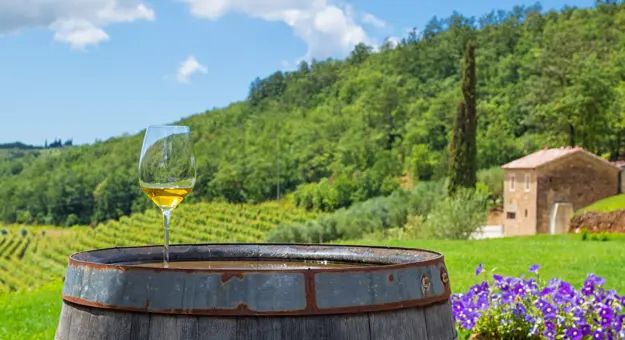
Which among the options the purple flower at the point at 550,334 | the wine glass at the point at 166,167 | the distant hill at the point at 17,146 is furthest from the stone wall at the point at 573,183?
the distant hill at the point at 17,146

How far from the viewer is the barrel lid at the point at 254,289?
1.59 metres

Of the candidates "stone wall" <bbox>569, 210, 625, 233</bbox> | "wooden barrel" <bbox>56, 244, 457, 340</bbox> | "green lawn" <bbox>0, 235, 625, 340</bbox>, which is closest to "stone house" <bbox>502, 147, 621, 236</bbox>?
"stone wall" <bbox>569, 210, 625, 233</bbox>

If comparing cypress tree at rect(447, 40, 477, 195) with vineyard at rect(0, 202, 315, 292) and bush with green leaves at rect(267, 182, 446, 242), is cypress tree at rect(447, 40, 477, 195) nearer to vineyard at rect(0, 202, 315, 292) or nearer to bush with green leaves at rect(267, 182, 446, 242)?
bush with green leaves at rect(267, 182, 446, 242)

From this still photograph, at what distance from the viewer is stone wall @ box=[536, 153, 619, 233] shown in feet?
90.9

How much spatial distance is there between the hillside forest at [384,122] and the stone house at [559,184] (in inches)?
375

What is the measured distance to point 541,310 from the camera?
5355mm

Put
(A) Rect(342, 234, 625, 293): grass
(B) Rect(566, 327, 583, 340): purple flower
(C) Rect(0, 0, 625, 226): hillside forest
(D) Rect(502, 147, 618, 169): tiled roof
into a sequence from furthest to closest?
1. (C) Rect(0, 0, 625, 226): hillside forest
2. (D) Rect(502, 147, 618, 169): tiled roof
3. (A) Rect(342, 234, 625, 293): grass
4. (B) Rect(566, 327, 583, 340): purple flower

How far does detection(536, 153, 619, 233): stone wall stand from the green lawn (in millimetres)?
9020

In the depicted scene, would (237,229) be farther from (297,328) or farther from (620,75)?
(297,328)

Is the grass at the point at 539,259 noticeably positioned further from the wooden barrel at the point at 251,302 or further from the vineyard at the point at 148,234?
the vineyard at the point at 148,234

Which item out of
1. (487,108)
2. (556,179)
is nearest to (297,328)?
(556,179)

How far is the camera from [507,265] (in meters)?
11.8

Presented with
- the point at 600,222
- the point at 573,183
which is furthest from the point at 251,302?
the point at 573,183

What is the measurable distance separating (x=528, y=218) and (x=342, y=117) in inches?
1615
